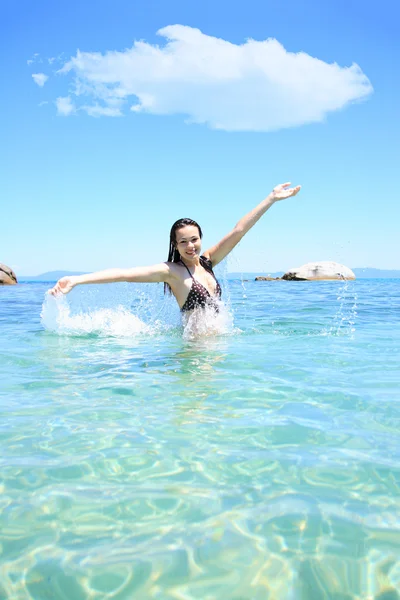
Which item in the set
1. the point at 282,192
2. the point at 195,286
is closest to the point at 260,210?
the point at 282,192

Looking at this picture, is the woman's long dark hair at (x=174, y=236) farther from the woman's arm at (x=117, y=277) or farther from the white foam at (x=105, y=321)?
the white foam at (x=105, y=321)

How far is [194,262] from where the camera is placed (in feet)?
21.7

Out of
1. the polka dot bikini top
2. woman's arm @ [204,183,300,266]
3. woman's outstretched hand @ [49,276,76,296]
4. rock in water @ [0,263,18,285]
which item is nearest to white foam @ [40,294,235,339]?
the polka dot bikini top

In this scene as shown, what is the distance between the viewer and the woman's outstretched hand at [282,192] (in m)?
6.27

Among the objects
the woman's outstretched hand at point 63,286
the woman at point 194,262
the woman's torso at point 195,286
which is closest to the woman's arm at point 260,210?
the woman at point 194,262

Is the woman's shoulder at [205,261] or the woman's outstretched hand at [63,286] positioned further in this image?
the woman's shoulder at [205,261]

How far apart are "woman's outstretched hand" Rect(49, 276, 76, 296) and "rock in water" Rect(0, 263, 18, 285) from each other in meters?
35.4

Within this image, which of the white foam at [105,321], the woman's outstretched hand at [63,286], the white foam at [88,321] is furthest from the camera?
the white foam at [88,321]

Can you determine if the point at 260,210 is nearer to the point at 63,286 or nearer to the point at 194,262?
the point at 194,262

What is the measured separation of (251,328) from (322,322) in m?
1.78

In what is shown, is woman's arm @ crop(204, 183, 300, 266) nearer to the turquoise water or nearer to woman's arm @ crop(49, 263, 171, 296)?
woman's arm @ crop(49, 263, 171, 296)

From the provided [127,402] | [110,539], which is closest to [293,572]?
[110,539]

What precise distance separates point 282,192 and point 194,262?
1.42 meters

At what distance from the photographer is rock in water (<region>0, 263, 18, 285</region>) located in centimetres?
3813
